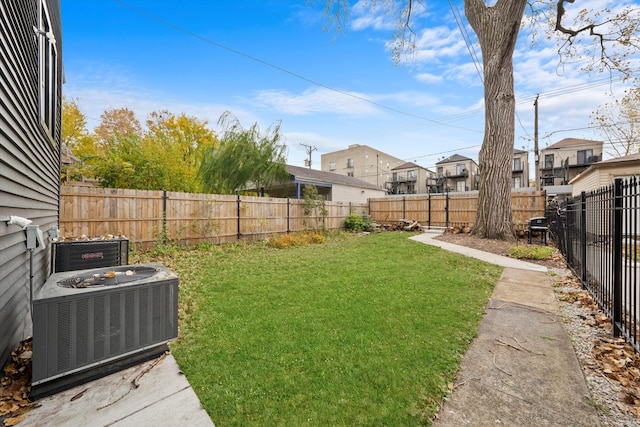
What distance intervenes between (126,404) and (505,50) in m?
11.2

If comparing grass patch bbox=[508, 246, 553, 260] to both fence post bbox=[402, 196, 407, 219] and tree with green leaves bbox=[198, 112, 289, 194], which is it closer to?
fence post bbox=[402, 196, 407, 219]

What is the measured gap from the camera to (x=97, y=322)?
5.81ft

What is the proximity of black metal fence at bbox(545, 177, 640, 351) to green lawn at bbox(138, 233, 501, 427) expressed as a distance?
1175mm

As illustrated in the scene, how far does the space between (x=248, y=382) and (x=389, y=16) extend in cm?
1299

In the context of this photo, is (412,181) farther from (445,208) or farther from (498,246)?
(498,246)

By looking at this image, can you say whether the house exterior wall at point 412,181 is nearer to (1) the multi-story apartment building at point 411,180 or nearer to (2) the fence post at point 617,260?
(1) the multi-story apartment building at point 411,180

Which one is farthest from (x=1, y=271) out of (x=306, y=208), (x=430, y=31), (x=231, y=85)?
(x=430, y=31)

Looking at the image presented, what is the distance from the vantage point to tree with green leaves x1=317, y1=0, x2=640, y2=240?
809cm

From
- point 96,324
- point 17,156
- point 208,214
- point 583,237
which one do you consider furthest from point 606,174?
point 17,156

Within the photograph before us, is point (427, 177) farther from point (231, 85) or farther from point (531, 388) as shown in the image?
point (531, 388)

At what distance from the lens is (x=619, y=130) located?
57.4 feet

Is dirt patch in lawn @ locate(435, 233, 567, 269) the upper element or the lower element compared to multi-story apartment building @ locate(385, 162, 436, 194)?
lower

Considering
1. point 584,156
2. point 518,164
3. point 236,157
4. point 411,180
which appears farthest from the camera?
point 411,180

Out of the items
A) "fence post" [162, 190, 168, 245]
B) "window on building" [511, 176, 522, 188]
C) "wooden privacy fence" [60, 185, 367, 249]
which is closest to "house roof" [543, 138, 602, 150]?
"window on building" [511, 176, 522, 188]
